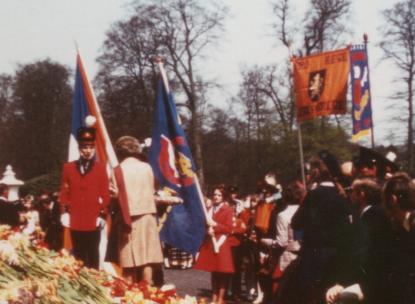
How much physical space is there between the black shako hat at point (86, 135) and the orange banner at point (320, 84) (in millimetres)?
6006

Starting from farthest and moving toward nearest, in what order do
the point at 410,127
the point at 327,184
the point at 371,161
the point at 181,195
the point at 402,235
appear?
1. the point at 410,127
2. the point at 371,161
3. the point at 181,195
4. the point at 327,184
5. the point at 402,235

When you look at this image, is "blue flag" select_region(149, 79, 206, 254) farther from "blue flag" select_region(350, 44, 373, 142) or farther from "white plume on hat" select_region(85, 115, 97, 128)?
"blue flag" select_region(350, 44, 373, 142)

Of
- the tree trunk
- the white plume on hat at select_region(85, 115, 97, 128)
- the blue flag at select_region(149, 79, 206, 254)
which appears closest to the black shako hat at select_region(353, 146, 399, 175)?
the blue flag at select_region(149, 79, 206, 254)

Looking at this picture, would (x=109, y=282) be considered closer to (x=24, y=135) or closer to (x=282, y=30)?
(x=282, y=30)

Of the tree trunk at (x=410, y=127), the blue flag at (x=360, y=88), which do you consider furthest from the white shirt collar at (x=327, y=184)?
the tree trunk at (x=410, y=127)

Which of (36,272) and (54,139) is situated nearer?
(36,272)

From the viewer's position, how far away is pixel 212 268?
12711mm

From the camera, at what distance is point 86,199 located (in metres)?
9.01

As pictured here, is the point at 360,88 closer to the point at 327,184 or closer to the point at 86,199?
A: the point at 86,199

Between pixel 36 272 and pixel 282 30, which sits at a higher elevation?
pixel 282 30

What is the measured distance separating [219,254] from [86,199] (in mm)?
4250

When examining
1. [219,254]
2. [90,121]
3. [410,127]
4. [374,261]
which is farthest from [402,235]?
[410,127]

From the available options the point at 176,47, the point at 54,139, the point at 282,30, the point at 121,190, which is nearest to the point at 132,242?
the point at 121,190

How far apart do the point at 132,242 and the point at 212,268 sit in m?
4.69
